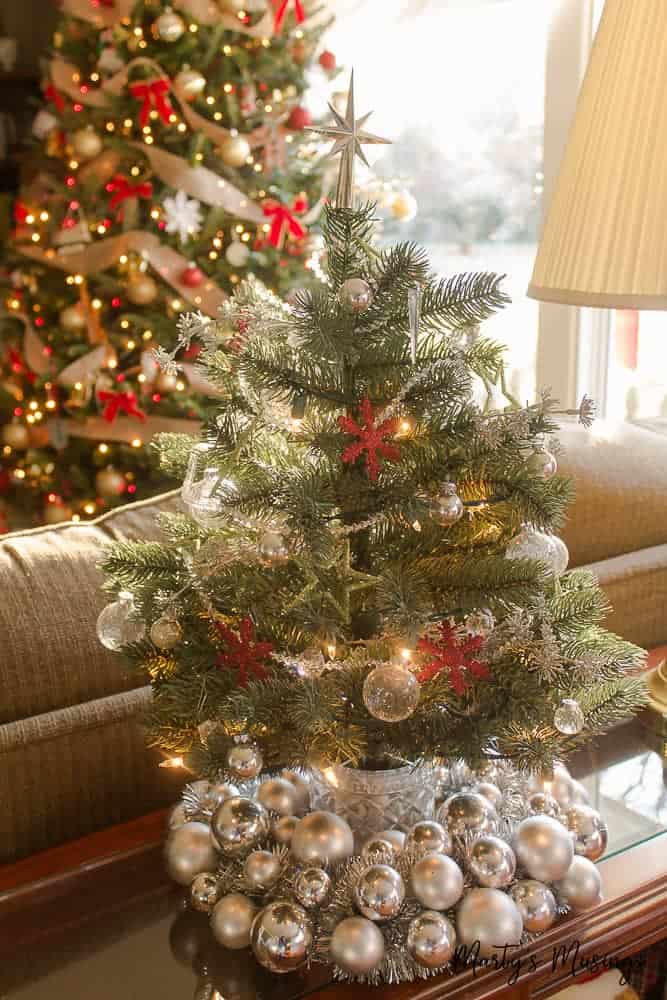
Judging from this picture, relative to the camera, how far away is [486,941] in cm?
86

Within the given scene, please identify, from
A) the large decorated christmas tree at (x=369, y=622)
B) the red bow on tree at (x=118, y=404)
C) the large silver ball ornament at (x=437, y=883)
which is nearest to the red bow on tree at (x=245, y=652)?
the large decorated christmas tree at (x=369, y=622)

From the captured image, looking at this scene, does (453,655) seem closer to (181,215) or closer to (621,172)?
(621,172)

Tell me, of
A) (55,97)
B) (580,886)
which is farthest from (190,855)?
→ (55,97)

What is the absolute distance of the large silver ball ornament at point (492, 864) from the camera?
→ 886 mm

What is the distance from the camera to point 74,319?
3.12 m

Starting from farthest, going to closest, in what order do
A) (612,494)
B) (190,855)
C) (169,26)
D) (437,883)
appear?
1. (169,26)
2. (612,494)
3. (190,855)
4. (437,883)

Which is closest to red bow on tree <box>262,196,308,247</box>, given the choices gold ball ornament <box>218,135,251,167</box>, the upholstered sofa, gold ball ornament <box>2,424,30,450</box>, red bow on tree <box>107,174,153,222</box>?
gold ball ornament <box>218,135,251,167</box>

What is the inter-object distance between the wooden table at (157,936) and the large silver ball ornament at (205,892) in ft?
0.07

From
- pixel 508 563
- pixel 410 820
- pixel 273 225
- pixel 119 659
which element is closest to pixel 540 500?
pixel 508 563

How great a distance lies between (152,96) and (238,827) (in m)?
2.50

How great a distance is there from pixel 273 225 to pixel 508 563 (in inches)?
94.3

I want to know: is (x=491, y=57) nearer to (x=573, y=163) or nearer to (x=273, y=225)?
(x=273, y=225)

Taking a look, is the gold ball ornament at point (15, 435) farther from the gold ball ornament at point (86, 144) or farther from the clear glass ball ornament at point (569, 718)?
the clear glass ball ornament at point (569, 718)

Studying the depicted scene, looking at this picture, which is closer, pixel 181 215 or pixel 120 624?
pixel 120 624
